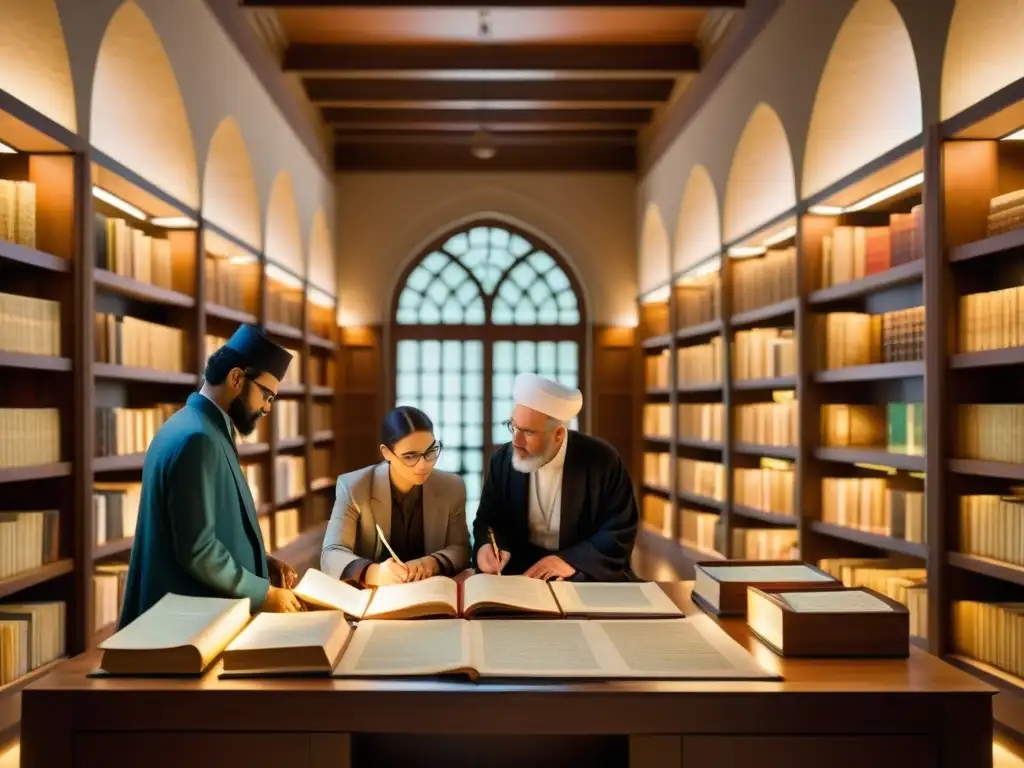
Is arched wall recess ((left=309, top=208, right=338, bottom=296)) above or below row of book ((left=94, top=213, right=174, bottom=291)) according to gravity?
above

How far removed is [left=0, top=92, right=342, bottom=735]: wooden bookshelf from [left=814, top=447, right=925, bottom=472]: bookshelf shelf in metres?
3.89

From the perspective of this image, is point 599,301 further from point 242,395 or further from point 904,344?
point 242,395

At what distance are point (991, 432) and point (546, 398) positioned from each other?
1881mm

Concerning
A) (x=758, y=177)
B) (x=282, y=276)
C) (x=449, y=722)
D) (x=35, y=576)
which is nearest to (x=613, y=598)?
Answer: (x=449, y=722)

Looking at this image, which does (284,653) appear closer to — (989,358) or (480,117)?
(989,358)

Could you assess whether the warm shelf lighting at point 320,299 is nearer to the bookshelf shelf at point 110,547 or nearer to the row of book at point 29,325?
the bookshelf shelf at point 110,547

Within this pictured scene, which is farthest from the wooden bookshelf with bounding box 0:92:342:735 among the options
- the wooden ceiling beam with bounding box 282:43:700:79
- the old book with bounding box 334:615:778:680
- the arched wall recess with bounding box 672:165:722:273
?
the arched wall recess with bounding box 672:165:722:273

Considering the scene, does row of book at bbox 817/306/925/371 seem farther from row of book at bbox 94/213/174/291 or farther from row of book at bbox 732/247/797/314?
row of book at bbox 94/213/174/291

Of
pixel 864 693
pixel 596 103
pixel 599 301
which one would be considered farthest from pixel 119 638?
pixel 599 301

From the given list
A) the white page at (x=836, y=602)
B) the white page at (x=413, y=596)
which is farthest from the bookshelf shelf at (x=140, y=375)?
the white page at (x=836, y=602)

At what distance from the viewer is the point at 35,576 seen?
162 inches

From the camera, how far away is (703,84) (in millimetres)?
8250

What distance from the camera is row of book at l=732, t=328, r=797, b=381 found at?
6418 millimetres

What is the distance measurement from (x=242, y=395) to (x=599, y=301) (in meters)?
8.99
